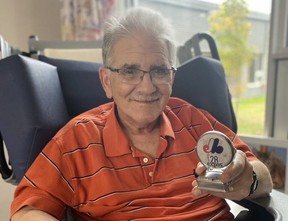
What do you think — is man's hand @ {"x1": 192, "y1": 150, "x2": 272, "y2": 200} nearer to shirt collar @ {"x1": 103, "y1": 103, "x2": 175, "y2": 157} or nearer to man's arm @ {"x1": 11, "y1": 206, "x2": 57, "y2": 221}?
shirt collar @ {"x1": 103, "y1": 103, "x2": 175, "y2": 157}

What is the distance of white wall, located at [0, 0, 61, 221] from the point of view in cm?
237

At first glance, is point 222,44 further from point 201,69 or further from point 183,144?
point 183,144

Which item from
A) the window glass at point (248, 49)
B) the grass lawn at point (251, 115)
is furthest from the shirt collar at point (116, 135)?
the grass lawn at point (251, 115)

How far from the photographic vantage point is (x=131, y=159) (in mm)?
939

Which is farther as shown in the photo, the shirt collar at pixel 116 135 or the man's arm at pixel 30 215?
the shirt collar at pixel 116 135

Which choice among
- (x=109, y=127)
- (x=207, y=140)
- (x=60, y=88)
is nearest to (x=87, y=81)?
(x=60, y=88)

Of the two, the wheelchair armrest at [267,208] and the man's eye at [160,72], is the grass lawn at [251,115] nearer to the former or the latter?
the wheelchair armrest at [267,208]

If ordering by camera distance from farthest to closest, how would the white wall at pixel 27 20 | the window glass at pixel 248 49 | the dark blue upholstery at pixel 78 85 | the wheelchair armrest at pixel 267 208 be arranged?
the white wall at pixel 27 20, the window glass at pixel 248 49, the dark blue upholstery at pixel 78 85, the wheelchair armrest at pixel 267 208

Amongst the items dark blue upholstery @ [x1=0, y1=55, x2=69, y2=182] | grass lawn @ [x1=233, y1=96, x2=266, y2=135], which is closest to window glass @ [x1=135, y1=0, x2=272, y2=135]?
grass lawn @ [x1=233, y1=96, x2=266, y2=135]

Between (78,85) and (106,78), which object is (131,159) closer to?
(106,78)

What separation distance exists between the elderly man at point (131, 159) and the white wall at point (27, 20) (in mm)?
1754

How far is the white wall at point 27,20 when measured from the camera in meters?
2.37

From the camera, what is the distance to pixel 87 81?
1.23m

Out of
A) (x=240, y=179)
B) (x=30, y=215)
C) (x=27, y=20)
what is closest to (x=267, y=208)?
(x=240, y=179)
